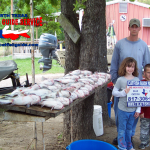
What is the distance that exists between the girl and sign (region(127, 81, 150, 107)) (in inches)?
3.1

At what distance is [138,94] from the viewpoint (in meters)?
3.31

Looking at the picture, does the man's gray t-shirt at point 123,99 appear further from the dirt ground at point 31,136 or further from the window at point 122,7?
the window at point 122,7

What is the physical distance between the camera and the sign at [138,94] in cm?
327

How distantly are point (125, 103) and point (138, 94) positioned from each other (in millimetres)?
255

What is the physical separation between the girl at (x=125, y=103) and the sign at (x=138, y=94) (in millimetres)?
78

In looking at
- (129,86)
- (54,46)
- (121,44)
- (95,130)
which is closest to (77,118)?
(95,130)

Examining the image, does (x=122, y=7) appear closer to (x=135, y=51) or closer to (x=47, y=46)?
(x=47, y=46)

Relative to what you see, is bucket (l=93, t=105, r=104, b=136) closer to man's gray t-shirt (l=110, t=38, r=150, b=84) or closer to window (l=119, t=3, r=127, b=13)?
man's gray t-shirt (l=110, t=38, r=150, b=84)

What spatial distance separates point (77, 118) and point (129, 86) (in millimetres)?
1217

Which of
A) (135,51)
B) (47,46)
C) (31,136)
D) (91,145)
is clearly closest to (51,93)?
(91,145)

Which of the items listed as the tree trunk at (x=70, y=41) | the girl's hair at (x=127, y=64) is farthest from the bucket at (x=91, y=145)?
the tree trunk at (x=70, y=41)

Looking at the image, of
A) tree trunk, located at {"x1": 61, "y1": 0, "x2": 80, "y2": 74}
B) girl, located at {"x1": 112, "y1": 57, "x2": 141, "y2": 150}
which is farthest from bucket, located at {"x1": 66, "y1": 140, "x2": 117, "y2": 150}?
tree trunk, located at {"x1": 61, "y1": 0, "x2": 80, "y2": 74}

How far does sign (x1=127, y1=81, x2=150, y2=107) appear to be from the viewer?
327cm

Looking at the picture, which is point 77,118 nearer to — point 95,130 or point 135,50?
point 95,130
